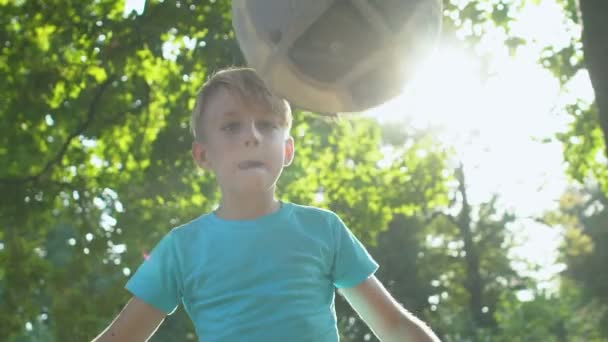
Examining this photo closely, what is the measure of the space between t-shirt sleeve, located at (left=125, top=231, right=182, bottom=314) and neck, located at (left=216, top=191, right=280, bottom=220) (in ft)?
0.71

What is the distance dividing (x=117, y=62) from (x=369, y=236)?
5365 mm

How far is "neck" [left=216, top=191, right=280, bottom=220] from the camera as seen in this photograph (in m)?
3.46

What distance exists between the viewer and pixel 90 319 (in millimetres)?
14094

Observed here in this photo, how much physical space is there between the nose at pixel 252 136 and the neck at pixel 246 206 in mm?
186

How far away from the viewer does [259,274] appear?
3.27 m

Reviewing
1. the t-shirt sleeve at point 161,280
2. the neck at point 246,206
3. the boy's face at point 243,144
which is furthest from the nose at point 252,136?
the t-shirt sleeve at point 161,280

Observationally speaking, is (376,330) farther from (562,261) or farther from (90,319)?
(562,261)

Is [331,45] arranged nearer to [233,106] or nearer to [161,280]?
[233,106]

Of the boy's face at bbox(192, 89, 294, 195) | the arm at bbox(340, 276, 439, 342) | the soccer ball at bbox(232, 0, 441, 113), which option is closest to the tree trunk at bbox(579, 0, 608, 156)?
the soccer ball at bbox(232, 0, 441, 113)

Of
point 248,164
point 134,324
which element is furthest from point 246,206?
point 134,324

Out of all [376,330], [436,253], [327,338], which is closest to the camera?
[327,338]

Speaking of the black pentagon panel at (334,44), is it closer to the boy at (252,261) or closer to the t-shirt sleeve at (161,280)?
the boy at (252,261)

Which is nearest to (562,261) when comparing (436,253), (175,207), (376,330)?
(436,253)

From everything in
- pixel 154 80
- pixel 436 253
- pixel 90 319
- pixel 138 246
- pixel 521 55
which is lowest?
pixel 436 253
